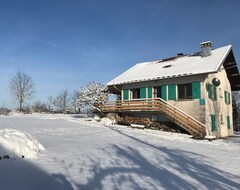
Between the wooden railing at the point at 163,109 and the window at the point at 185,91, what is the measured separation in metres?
1.56

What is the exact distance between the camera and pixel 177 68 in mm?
23625

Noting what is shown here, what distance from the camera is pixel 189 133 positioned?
20.6 m

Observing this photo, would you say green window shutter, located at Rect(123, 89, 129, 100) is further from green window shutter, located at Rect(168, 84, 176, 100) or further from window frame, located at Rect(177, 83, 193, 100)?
window frame, located at Rect(177, 83, 193, 100)

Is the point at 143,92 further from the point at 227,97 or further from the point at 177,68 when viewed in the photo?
the point at 227,97

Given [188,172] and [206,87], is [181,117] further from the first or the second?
[188,172]

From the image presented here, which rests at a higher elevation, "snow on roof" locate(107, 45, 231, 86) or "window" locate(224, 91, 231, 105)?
"snow on roof" locate(107, 45, 231, 86)

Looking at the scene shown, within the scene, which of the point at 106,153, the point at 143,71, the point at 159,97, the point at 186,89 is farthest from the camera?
the point at 143,71

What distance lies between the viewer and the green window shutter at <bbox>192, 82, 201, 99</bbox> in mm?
21094

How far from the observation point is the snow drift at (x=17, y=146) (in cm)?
782

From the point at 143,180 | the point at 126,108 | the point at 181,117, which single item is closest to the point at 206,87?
the point at 181,117

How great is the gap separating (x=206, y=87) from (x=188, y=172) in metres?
13.9

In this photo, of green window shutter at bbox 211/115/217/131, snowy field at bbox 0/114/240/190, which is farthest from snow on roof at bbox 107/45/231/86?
snowy field at bbox 0/114/240/190

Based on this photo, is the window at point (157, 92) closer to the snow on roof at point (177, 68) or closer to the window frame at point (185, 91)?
the snow on roof at point (177, 68)

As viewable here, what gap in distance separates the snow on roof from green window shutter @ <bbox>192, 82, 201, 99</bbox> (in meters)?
1.02
